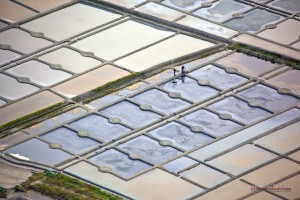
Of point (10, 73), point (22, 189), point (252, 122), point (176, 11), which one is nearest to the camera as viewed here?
point (22, 189)

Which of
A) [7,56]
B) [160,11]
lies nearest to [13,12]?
[7,56]

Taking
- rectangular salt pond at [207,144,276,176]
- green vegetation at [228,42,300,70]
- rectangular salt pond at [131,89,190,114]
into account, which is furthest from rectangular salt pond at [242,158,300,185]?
green vegetation at [228,42,300,70]

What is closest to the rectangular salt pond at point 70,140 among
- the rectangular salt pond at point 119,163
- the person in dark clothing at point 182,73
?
the rectangular salt pond at point 119,163

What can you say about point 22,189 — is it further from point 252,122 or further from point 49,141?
point 252,122

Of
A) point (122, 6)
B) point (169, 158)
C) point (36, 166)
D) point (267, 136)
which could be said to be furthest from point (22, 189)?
point (122, 6)

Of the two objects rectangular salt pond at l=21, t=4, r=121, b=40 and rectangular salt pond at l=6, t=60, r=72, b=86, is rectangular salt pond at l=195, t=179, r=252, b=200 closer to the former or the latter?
rectangular salt pond at l=6, t=60, r=72, b=86

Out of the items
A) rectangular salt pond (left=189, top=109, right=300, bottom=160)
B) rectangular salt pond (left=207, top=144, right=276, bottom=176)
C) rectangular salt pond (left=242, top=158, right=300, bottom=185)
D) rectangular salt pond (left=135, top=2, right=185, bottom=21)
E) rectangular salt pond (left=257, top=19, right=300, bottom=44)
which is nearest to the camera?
rectangular salt pond (left=242, top=158, right=300, bottom=185)
